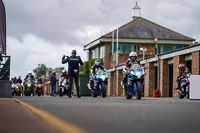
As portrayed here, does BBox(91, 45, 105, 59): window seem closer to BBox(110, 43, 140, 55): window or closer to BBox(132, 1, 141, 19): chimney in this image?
BBox(110, 43, 140, 55): window

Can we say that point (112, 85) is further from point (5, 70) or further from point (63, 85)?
point (5, 70)

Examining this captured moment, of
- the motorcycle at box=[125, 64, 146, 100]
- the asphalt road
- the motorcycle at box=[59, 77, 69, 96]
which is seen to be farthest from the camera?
the motorcycle at box=[59, 77, 69, 96]

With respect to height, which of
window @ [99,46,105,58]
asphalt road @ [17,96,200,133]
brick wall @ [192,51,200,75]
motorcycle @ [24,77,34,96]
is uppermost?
window @ [99,46,105,58]

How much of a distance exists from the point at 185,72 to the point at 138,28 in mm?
47369

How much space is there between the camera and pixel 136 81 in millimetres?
18594

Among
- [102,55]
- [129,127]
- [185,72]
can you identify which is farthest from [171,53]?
[102,55]

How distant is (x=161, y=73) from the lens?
37219 millimetres

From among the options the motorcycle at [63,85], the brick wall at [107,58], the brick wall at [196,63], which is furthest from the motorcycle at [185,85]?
the brick wall at [107,58]

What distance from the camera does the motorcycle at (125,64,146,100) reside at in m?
18.4

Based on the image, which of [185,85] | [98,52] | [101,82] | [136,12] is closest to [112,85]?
[98,52]

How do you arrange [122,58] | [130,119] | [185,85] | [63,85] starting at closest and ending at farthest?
[130,119] < [185,85] < [63,85] < [122,58]

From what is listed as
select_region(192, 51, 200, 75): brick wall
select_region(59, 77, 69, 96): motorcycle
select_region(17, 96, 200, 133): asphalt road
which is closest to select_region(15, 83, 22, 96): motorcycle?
select_region(59, 77, 69, 96): motorcycle

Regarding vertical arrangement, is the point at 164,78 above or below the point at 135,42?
below

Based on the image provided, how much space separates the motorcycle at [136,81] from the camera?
60.4 ft
